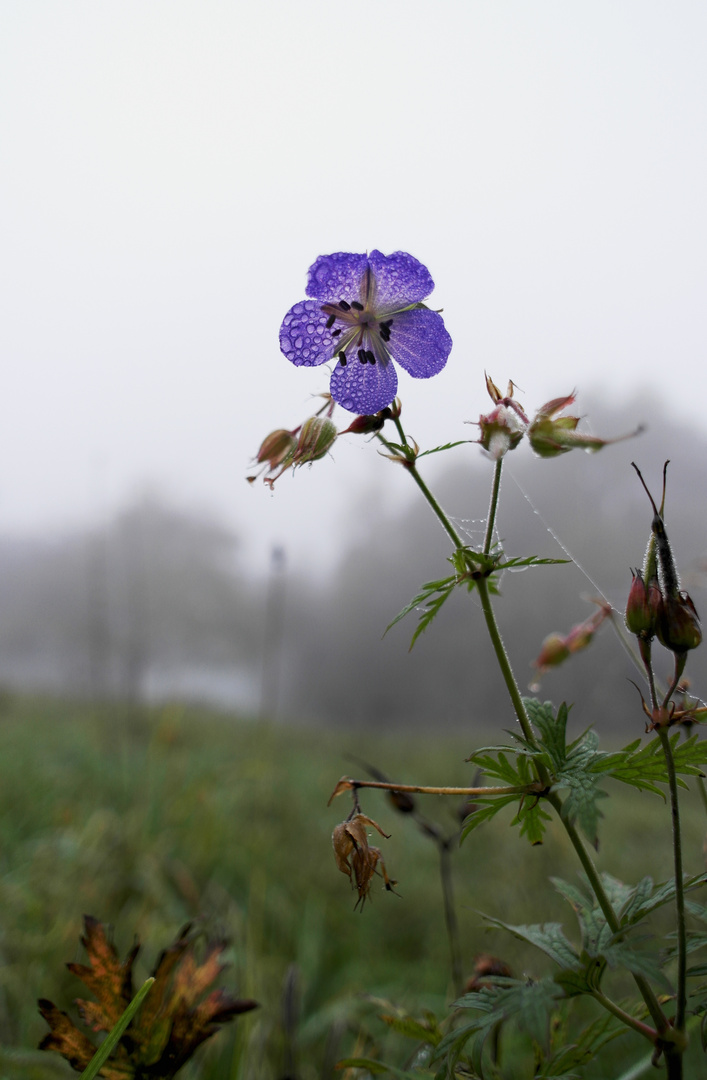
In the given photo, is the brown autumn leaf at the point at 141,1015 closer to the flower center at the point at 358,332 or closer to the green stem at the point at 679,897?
the green stem at the point at 679,897

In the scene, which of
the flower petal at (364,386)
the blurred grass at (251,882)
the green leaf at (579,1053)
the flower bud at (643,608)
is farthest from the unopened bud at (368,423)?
the green leaf at (579,1053)

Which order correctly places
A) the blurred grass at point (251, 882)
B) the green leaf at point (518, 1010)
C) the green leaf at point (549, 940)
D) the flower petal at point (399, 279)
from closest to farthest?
the green leaf at point (518, 1010)
the green leaf at point (549, 940)
the flower petal at point (399, 279)
the blurred grass at point (251, 882)

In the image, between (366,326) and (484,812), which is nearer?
(484,812)

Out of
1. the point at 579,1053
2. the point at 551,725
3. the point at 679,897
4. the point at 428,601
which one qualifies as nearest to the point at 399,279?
the point at 428,601

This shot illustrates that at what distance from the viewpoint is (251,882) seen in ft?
5.29

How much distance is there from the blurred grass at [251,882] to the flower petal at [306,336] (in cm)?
39

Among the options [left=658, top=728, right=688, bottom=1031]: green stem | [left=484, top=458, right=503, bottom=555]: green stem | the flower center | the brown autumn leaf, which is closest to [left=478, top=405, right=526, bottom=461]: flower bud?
[left=484, top=458, right=503, bottom=555]: green stem

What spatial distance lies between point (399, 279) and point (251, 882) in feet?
4.65

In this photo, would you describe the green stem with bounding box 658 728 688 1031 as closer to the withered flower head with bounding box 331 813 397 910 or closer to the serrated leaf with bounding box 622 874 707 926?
the serrated leaf with bounding box 622 874 707 926

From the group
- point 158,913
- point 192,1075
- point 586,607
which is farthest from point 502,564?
point 586,607

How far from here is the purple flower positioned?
59 cm

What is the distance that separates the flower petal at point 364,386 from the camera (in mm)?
561

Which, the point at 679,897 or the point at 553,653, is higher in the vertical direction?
the point at 553,653

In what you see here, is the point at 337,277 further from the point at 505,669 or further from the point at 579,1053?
the point at 579,1053
